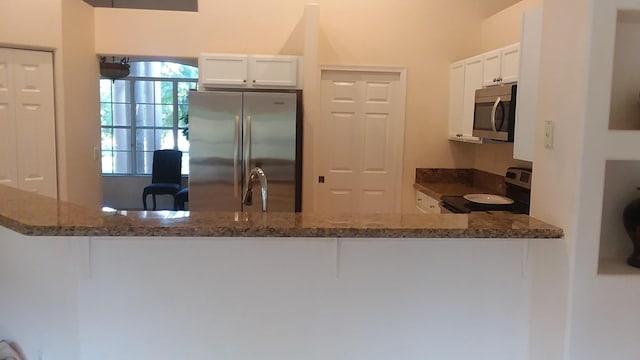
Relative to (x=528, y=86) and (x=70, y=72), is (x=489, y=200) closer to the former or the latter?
(x=528, y=86)

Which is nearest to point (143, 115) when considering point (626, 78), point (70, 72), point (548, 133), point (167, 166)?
point (167, 166)

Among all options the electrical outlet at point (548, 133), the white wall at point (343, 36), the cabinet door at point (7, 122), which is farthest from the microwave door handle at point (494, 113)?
the cabinet door at point (7, 122)

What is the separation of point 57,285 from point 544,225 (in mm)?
1896

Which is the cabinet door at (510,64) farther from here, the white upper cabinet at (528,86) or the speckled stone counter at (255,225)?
the speckled stone counter at (255,225)

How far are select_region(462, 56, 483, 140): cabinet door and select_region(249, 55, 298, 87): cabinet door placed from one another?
4.99ft

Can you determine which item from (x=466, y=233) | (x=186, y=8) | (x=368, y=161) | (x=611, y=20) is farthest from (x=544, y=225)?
(x=186, y=8)

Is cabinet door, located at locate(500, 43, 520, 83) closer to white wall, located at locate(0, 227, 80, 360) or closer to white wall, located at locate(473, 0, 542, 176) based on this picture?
white wall, located at locate(473, 0, 542, 176)

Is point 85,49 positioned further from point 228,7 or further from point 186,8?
point 186,8

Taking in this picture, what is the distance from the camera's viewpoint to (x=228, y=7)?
193 inches

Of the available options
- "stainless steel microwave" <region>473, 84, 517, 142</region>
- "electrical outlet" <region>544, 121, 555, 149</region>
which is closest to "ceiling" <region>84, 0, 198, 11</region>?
"stainless steel microwave" <region>473, 84, 517, 142</region>

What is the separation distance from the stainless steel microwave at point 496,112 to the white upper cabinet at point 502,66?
7cm

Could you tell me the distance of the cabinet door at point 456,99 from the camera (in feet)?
15.5

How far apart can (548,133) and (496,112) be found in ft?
Result: 5.61

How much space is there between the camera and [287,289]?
6.59 feet
